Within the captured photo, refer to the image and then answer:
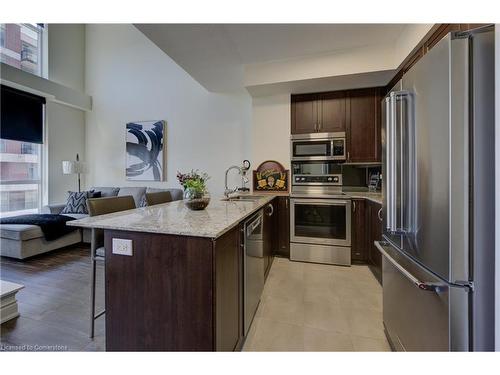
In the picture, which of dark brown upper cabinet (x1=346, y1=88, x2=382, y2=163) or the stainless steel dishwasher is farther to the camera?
dark brown upper cabinet (x1=346, y1=88, x2=382, y2=163)

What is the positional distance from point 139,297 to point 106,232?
0.41m

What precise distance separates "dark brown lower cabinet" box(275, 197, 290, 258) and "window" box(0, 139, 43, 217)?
15.8 ft

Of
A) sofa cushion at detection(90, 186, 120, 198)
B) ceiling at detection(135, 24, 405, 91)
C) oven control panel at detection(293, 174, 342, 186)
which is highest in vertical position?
ceiling at detection(135, 24, 405, 91)

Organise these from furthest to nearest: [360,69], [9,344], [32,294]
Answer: [360,69]
[32,294]
[9,344]

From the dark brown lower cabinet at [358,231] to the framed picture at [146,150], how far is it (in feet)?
12.2

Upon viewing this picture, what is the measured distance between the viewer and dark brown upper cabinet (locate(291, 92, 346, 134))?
3.24 m

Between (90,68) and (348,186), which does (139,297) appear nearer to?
(348,186)

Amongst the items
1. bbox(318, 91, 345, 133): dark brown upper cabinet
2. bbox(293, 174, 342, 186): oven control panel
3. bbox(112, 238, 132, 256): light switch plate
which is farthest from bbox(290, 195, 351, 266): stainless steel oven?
bbox(112, 238, 132, 256): light switch plate

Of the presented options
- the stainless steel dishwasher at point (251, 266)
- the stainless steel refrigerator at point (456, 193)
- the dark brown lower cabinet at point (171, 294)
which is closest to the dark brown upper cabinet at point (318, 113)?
the stainless steel dishwasher at point (251, 266)

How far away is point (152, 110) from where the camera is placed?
4.84 meters

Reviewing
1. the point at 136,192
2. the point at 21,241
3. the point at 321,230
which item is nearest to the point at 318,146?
the point at 321,230

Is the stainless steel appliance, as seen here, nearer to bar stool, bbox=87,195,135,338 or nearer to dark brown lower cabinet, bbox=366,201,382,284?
dark brown lower cabinet, bbox=366,201,382,284
